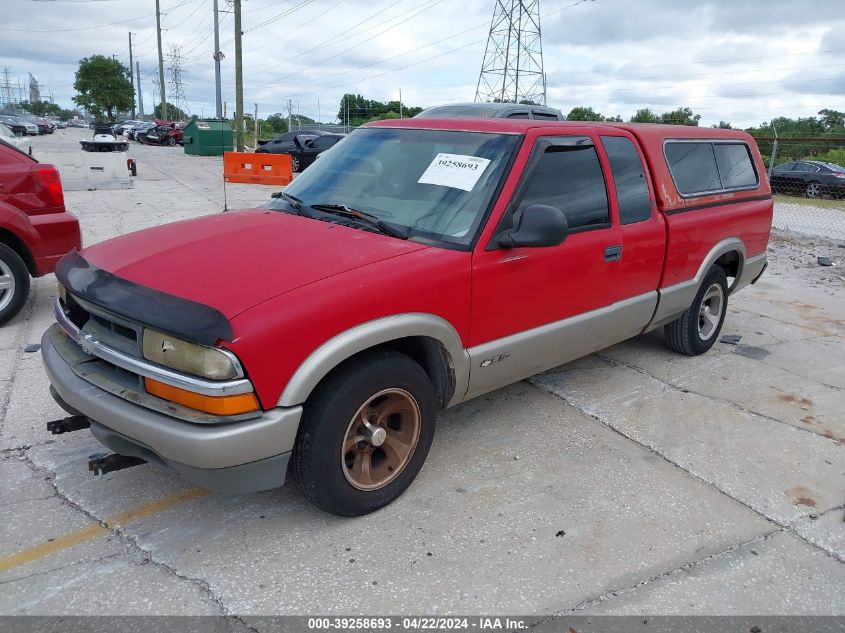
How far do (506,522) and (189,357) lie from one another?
1643 millimetres

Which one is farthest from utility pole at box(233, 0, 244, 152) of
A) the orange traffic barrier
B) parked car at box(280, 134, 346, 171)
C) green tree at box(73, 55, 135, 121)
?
green tree at box(73, 55, 135, 121)

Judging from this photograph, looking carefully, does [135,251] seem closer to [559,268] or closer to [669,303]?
[559,268]

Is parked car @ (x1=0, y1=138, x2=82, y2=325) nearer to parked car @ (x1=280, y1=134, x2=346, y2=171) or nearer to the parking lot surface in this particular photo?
the parking lot surface

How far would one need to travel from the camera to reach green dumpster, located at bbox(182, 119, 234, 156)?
102ft

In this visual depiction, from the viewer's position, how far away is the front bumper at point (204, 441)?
244cm

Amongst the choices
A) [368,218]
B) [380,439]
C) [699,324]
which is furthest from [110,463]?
[699,324]

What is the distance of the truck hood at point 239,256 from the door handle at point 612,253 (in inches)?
54.8

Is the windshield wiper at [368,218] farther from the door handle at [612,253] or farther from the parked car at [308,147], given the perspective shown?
the parked car at [308,147]

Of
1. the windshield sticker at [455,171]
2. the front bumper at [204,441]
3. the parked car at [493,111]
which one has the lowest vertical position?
the front bumper at [204,441]

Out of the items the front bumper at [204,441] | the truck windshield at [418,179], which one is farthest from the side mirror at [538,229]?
the front bumper at [204,441]

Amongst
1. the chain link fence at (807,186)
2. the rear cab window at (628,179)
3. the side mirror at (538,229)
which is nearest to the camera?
the side mirror at (538,229)

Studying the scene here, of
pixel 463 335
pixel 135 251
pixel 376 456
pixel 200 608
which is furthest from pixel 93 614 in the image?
pixel 463 335

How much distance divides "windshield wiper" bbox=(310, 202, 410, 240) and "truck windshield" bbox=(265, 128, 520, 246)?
0.13 feet

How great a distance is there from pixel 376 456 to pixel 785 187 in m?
23.1
